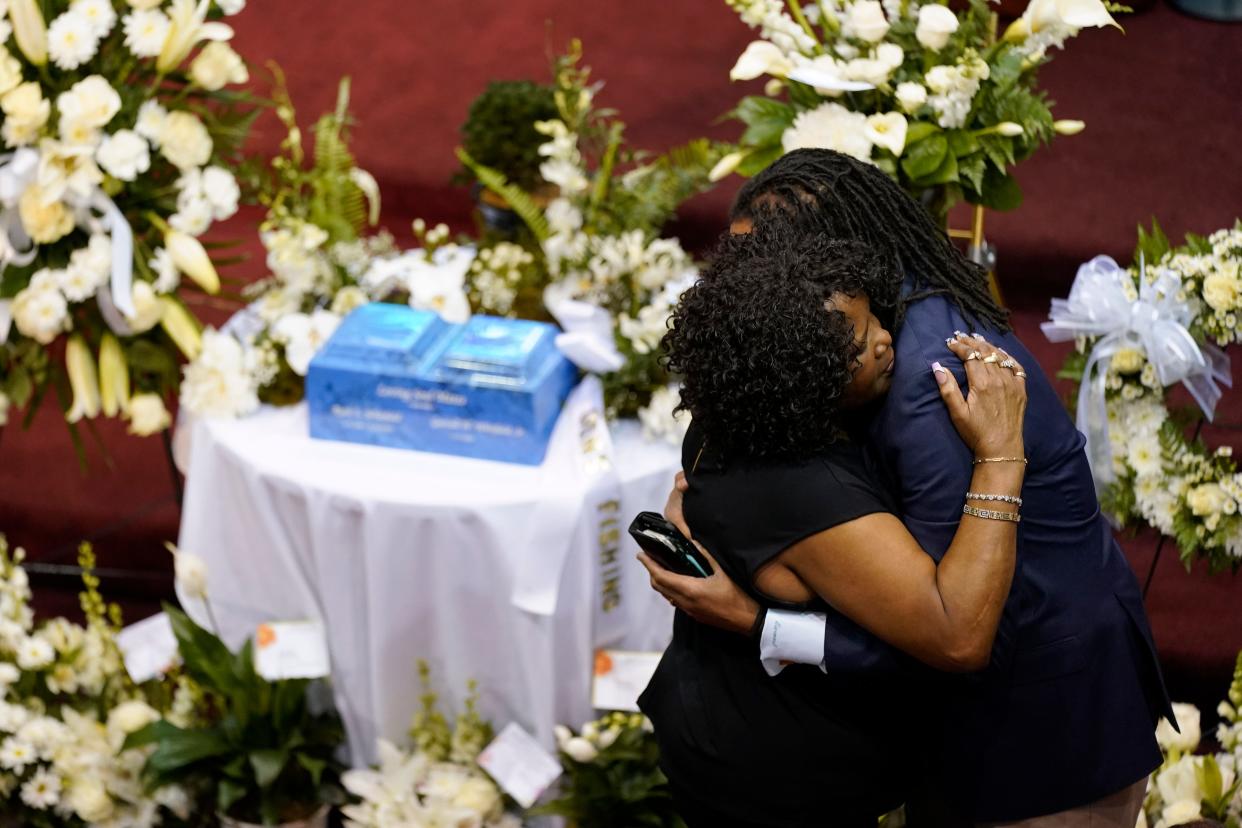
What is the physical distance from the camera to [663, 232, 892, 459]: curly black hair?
1.46 meters

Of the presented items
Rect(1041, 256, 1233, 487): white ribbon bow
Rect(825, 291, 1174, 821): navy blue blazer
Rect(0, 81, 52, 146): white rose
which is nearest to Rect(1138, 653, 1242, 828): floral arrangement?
Rect(1041, 256, 1233, 487): white ribbon bow

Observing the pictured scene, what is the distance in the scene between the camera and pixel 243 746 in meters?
2.65

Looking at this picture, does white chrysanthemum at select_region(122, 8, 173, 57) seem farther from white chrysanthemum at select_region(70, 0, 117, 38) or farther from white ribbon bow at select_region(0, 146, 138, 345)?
white ribbon bow at select_region(0, 146, 138, 345)

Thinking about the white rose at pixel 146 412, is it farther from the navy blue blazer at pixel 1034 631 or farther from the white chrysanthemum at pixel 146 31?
the navy blue blazer at pixel 1034 631

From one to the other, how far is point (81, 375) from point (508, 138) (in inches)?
38.8

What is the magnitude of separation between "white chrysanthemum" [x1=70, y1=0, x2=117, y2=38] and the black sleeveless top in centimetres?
144

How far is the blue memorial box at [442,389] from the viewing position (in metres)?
2.47

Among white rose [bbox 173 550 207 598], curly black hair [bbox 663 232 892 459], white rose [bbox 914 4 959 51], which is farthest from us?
white rose [bbox 173 550 207 598]

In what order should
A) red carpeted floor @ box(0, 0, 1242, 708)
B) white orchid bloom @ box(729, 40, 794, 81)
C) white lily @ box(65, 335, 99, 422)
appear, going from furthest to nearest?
red carpeted floor @ box(0, 0, 1242, 708) < white lily @ box(65, 335, 99, 422) < white orchid bloom @ box(729, 40, 794, 81)

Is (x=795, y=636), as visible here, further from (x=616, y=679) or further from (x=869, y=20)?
(x=869, y=20)

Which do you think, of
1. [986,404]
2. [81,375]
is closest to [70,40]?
[81,375]

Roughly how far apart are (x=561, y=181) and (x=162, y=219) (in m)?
0.76

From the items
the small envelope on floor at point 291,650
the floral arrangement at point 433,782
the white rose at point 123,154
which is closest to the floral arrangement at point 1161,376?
the floral arrangement at point 433,782

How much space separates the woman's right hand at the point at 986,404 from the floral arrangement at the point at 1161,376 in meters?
0.77
